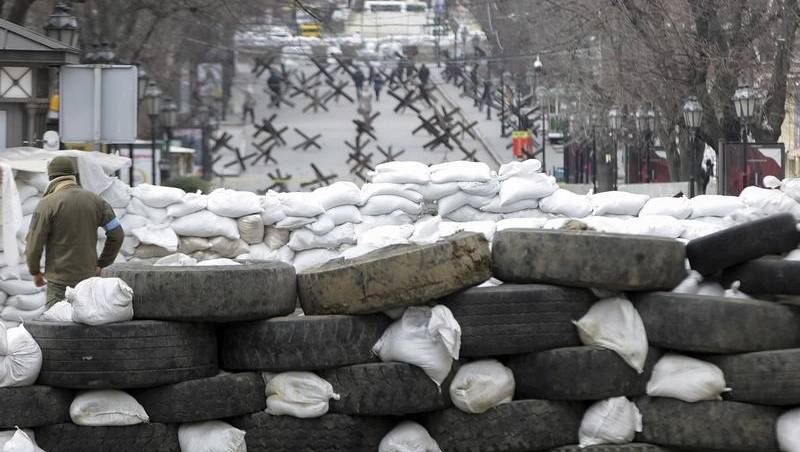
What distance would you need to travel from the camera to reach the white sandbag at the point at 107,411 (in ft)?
19.6

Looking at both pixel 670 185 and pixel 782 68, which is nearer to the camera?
pixel 782 68

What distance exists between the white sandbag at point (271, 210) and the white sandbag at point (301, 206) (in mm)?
33

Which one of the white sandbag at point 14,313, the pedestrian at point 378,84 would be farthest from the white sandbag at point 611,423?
the pedestrian at point 378,84

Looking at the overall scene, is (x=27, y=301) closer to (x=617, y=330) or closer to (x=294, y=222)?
(x=294, y=222)

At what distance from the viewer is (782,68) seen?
2394 centimetres

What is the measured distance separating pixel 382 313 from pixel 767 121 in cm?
2217

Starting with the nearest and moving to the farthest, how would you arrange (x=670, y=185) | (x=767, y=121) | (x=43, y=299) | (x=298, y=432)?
(x=298, y=432)
(x=43, y=299)
(x=767, y=121)
(x=670, y=185)

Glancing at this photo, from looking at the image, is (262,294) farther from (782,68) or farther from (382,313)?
(782,68)

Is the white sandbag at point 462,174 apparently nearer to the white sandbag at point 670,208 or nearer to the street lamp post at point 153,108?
the white sandbag at point 670,208

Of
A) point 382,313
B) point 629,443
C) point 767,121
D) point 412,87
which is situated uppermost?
point 412,87

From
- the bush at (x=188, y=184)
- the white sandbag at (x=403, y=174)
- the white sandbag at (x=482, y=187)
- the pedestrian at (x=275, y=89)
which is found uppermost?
the pedestrian at (x=275, y=89)

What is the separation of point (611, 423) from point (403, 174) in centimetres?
656

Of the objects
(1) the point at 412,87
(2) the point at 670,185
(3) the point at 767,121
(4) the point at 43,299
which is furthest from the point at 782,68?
(1) the point at 412,87

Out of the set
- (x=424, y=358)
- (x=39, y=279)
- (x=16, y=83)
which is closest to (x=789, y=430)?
(x=424, y=358)
